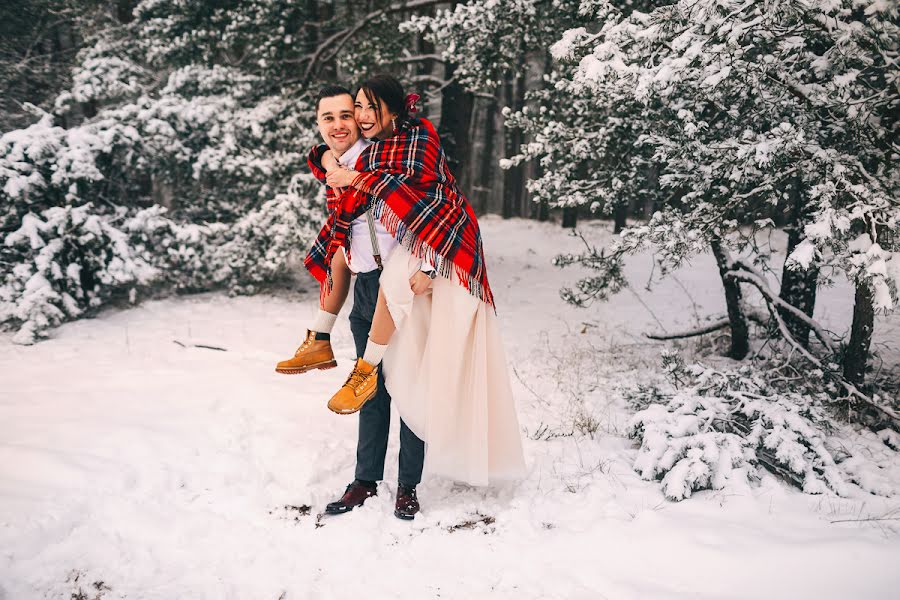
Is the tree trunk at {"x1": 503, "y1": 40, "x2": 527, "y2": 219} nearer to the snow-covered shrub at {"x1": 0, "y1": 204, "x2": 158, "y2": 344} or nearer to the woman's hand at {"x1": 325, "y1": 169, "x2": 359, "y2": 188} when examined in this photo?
the snow-covered shrub at {"x1": 0, "y1": 204, "x2": 158, "y2": 344}

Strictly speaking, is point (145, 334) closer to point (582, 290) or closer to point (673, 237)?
point (582, 290)

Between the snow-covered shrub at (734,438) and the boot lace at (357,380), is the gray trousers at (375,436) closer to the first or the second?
the boot lace at (357,380)

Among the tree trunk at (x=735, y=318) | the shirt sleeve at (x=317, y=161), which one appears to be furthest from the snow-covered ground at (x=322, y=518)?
the shirt sleeve at (x=317, y=161)

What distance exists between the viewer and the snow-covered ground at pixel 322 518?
2.46m

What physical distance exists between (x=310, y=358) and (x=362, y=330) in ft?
1.06

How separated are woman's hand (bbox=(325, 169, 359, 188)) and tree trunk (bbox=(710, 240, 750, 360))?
400cm

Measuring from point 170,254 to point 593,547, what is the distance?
6.39m

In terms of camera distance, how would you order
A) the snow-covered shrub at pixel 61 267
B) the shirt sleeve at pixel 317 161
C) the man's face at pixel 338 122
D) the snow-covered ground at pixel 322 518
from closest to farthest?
the snow-covered ground at pixel 322 518, the man's face at pixel 338 122, the shirt sleeve at pixel 317 161, the snow-covered shrub at pixel 61 267

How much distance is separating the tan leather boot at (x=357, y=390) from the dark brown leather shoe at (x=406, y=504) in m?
0.61

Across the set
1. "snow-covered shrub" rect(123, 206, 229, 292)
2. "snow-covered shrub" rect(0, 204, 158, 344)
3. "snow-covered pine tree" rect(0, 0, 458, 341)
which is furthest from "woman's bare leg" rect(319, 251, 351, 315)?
"snow-covered shrub" rect(123, 206, 229, 292)

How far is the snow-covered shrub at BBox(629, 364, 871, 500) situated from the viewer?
125 inches

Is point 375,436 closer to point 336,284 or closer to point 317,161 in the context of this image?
point 336,284

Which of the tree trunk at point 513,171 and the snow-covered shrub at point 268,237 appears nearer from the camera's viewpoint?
the snow-covered shrub at point 268,237

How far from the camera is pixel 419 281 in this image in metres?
2.79
